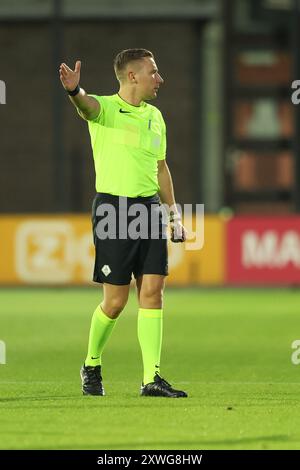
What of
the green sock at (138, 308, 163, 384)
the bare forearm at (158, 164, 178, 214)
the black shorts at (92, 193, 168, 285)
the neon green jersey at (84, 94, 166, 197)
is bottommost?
the green sock at (138, 308, 163, 384)

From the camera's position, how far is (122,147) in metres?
9.36

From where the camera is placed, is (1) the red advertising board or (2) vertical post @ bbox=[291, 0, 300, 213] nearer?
(1) the red advertising board

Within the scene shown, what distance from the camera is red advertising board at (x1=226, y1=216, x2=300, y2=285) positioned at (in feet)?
72.1

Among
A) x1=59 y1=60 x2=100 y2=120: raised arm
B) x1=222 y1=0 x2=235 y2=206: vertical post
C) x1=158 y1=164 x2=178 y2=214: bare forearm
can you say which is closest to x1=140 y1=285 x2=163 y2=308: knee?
x1=158 y1=164 x2=178 y2=214: bare forearm

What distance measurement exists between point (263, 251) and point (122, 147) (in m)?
12.8

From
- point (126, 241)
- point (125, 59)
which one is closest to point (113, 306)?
point (126, 241)

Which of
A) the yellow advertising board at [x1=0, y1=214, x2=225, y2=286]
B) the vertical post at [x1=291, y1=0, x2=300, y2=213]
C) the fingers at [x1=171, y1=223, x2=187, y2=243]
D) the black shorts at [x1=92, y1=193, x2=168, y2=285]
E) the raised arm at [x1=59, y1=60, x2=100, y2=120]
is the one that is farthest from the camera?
the vertical post at [x1=291, y1=0, x2=300, y2=213]

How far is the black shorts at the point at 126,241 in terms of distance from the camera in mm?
9312

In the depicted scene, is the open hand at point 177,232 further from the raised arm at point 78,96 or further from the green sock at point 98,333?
the raised arm at point 78,96

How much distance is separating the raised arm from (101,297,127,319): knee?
1127 mm

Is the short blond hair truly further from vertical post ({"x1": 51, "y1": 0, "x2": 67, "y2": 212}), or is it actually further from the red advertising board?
vertical post ({"x1": 51, "y1": 0, "x2": 67, "y2": 212})

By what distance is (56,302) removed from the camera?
19344 millimetres
